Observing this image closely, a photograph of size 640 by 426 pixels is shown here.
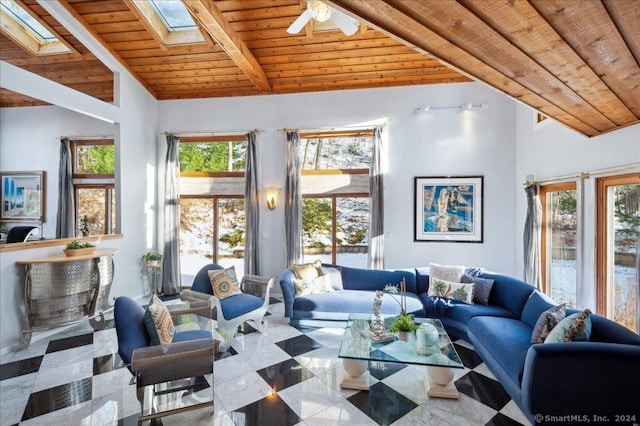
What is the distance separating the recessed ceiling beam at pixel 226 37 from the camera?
12.0 ft

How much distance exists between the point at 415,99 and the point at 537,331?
4.16m

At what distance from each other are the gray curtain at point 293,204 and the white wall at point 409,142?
0.79ft

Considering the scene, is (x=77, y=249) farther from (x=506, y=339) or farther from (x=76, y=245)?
(x=506, y=339)

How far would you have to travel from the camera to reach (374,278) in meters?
4.72

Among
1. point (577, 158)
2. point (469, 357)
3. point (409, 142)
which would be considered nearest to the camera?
point (469, 357)

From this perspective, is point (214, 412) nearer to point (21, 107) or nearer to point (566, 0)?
point (566, 0)

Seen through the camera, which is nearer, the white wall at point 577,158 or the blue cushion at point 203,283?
the white wall at point 577,158

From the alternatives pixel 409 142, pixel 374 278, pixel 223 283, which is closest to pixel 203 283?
pixel 223 283

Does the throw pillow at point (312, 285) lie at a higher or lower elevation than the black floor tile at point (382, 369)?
higher

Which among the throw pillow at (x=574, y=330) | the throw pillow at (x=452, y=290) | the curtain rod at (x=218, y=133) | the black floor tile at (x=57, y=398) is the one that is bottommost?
the black floor tile at (x=57, y=398)

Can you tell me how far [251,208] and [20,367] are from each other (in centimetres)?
360

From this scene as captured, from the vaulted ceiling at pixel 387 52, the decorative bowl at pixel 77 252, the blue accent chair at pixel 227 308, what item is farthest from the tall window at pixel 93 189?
the blue accent chair at pixel 227 308

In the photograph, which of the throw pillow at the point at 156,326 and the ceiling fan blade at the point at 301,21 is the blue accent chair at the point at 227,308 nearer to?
the throw pillow at the point at 156,326

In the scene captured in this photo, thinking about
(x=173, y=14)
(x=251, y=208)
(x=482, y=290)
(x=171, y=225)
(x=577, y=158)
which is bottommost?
(x=482, y=290)
